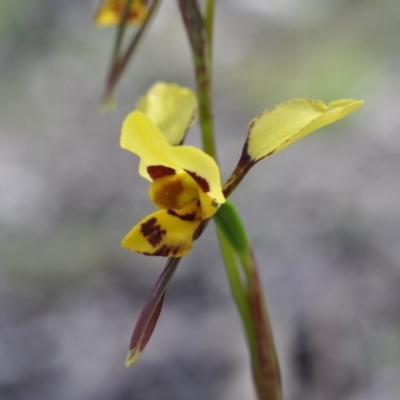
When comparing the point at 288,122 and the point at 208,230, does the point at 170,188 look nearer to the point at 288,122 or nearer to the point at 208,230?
the point at 288,122

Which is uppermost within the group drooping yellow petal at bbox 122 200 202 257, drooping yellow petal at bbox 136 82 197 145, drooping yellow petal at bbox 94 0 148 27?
drooping yellow petal at bbox 94 0 148 27

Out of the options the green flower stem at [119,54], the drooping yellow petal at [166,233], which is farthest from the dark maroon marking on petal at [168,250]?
the green flower stem at [119,54]

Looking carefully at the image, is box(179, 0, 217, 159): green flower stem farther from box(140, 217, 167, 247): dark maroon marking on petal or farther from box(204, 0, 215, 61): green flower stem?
box(140, 217, 167, 247): dark maroon marking on petal

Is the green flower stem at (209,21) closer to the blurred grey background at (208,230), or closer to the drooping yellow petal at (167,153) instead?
the drooping yellow petal at (167,153)

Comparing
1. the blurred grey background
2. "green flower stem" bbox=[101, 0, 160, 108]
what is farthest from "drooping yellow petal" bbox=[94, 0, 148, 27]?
the blurred grey background

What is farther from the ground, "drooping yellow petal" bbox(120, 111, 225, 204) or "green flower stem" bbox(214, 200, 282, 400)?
"drooping yellow petal" bbox(120, 111, 225, 204)

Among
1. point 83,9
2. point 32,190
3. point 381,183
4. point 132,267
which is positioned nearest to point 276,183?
point 381,183

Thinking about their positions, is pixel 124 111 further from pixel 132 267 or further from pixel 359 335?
pixel 359 335

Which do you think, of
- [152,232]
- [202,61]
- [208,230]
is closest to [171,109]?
[202,61]
